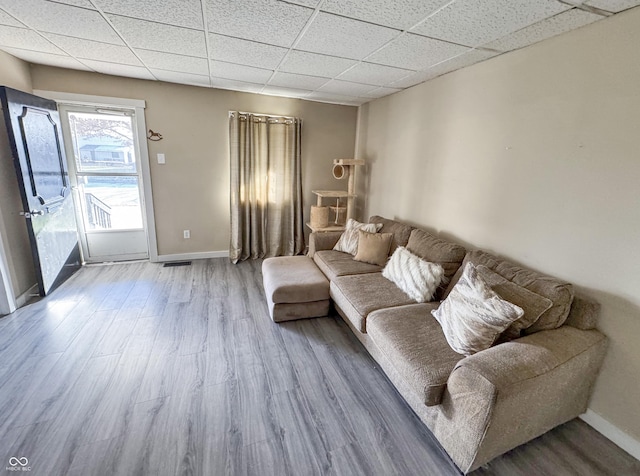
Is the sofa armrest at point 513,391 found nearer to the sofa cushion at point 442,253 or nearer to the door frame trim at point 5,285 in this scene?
the sofa cushion at point 442,253

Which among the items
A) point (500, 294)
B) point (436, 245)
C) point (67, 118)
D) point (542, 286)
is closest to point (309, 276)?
point (436, 245)

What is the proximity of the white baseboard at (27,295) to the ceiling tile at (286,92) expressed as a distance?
3.27 m

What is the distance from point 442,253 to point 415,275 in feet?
1.03

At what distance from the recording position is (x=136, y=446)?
1452mm

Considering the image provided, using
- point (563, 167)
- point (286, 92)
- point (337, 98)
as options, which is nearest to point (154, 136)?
point (286, 92)

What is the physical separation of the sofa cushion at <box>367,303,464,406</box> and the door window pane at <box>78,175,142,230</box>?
3.49 meters

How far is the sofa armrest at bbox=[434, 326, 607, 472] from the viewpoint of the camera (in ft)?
4.11

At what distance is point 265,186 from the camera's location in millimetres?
4094

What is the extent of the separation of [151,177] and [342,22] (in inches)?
119

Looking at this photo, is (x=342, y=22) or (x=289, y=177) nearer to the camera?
(x=342, y=22)

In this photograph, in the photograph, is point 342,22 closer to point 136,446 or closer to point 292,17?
point 292,17

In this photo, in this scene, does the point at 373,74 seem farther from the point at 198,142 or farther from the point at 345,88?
the point at 198,142

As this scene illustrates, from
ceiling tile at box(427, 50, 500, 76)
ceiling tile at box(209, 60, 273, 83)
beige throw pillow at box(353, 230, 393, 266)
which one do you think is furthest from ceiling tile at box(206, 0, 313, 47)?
beige throw pillow at box(353, 230, 393, 266)

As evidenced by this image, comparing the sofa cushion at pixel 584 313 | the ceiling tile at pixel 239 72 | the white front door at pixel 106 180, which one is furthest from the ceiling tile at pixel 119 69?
the sofa cushion at pixel 584 313
